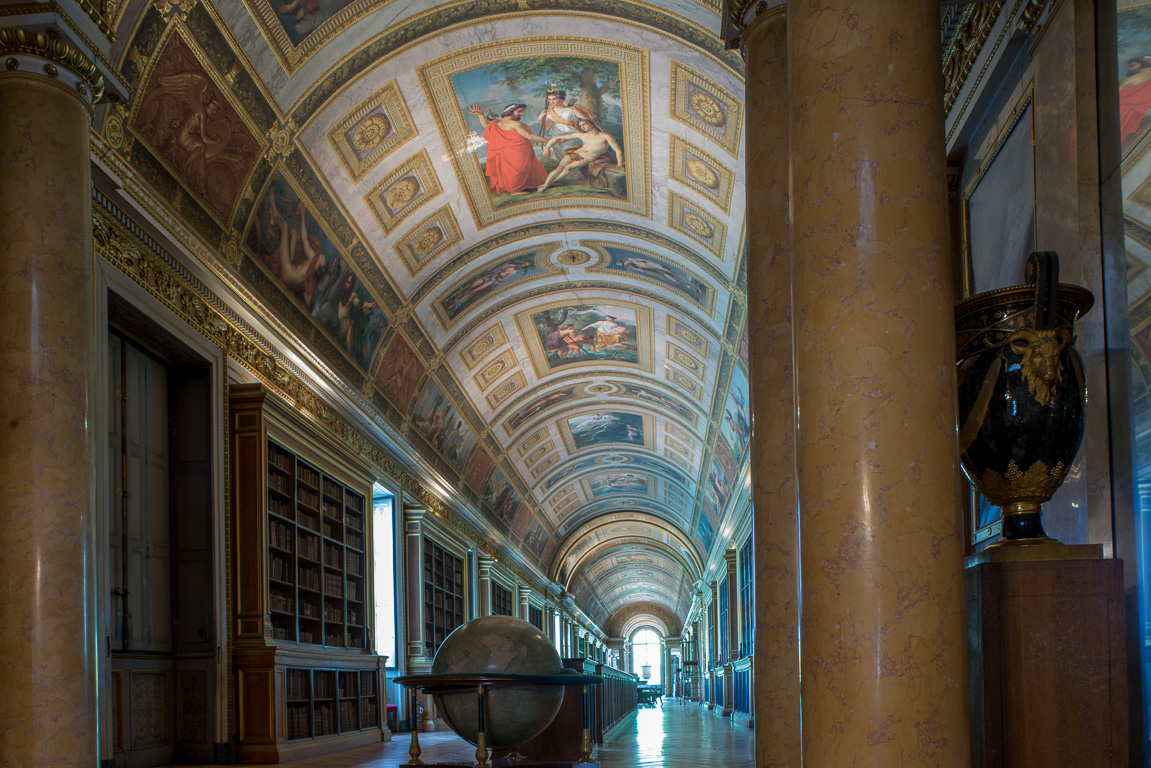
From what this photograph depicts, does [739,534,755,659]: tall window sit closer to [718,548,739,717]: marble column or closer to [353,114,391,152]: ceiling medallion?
[718,548,739,717]: marble column

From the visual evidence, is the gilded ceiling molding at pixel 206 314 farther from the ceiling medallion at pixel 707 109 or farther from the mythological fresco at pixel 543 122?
the ceiling medallion at pixel 707 109

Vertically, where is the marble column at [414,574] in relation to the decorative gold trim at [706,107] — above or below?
below

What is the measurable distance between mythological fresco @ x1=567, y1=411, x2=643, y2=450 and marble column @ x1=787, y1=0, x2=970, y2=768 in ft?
79.2

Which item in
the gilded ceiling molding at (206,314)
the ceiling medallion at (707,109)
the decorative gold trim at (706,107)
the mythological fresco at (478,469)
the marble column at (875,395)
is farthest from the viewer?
the mythological fresco at (478,469)

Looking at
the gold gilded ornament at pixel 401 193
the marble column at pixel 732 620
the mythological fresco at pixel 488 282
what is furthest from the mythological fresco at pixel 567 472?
the gold gilded ornament at pixel 401 193

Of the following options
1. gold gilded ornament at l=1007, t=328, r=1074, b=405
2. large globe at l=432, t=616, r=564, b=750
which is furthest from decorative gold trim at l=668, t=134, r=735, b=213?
gold gilded ornament at l=1007, t=328, r=1074, b=405

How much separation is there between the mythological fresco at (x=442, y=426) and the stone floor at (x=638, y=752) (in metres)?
6.26

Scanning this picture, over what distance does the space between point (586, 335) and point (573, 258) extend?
412 centimetres

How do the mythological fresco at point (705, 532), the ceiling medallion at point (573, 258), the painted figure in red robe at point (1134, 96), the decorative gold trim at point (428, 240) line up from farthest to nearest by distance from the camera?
1. the mythological fresco at point (705, 532)
2. the ceiling medallion at point (573, 258)
3. the decorative gold trim at point (428, 240)
4. the painted figure in red robe at point (1134, 96)

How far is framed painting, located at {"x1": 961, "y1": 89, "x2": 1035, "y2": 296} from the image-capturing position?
6.36m

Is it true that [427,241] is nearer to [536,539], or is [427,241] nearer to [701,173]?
[701,173]

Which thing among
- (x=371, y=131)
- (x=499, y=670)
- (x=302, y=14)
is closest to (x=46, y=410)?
(x=499, y=670)

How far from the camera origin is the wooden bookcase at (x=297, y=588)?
1108cm

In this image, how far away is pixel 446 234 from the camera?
1630 centimetres
